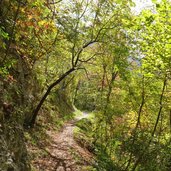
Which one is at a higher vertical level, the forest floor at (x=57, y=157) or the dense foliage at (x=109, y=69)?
the dense foliage at (x=109, y=69)

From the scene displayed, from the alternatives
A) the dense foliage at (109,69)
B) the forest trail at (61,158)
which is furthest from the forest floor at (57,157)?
the dense foliage at (109,69)

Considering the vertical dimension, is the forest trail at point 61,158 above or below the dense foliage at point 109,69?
below

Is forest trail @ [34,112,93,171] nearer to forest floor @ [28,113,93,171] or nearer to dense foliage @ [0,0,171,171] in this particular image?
forest floor @ [28,113,93,171]

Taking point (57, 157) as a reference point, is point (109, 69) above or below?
above

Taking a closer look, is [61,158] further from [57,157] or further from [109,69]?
[109,69]

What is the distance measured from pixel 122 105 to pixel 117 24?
4.67 m

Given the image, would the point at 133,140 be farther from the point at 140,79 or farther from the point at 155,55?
the point at 155,55

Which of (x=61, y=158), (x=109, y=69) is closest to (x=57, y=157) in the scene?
(x=61, y=158)

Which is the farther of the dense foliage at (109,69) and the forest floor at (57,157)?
the forest floor at (57,157)

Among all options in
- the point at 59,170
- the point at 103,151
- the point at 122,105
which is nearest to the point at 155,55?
the point at 59,170

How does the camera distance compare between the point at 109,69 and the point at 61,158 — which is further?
the point at 109,69

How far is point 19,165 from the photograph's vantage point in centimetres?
713

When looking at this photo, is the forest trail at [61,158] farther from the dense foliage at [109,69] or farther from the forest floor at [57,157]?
the dense foliage at [109,69]

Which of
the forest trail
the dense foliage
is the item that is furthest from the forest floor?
the dense foliage
